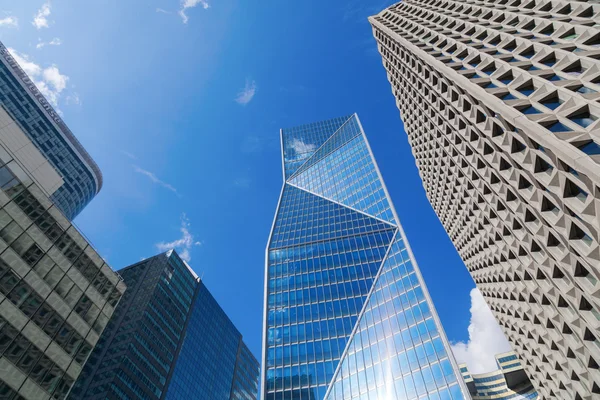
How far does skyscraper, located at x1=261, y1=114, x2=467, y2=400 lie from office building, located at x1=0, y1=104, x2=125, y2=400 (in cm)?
3824

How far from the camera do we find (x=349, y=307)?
7062cm

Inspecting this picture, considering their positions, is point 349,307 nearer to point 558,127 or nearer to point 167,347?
point 558,127

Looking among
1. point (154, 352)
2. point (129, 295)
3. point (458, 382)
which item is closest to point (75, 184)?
point (129, 295)

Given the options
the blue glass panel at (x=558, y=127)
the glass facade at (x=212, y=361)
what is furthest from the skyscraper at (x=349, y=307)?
the glass facade at (x=212, y=361)

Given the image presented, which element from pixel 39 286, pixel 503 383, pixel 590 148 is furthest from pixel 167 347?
pixel 503 383

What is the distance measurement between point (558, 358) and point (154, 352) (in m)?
95.5

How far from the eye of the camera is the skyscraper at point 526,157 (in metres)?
20.6

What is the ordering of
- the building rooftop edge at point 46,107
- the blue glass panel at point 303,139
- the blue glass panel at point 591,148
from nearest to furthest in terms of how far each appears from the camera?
the blue glass panel at point 591,148 → the building rooftop edge at point 46,107 → the blue glass panel at point 303,139

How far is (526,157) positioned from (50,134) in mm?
141926

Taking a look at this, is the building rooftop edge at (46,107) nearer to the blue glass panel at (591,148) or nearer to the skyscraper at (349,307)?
the skyscraper at (349,307)

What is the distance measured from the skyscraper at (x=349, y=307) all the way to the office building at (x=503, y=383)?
310 ft

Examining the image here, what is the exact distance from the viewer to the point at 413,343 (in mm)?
56750

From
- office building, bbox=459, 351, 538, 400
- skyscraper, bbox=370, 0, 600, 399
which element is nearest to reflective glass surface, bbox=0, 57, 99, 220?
skyscraper, bbox=370, 0, 600, 399

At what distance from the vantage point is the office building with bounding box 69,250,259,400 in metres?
86.3
